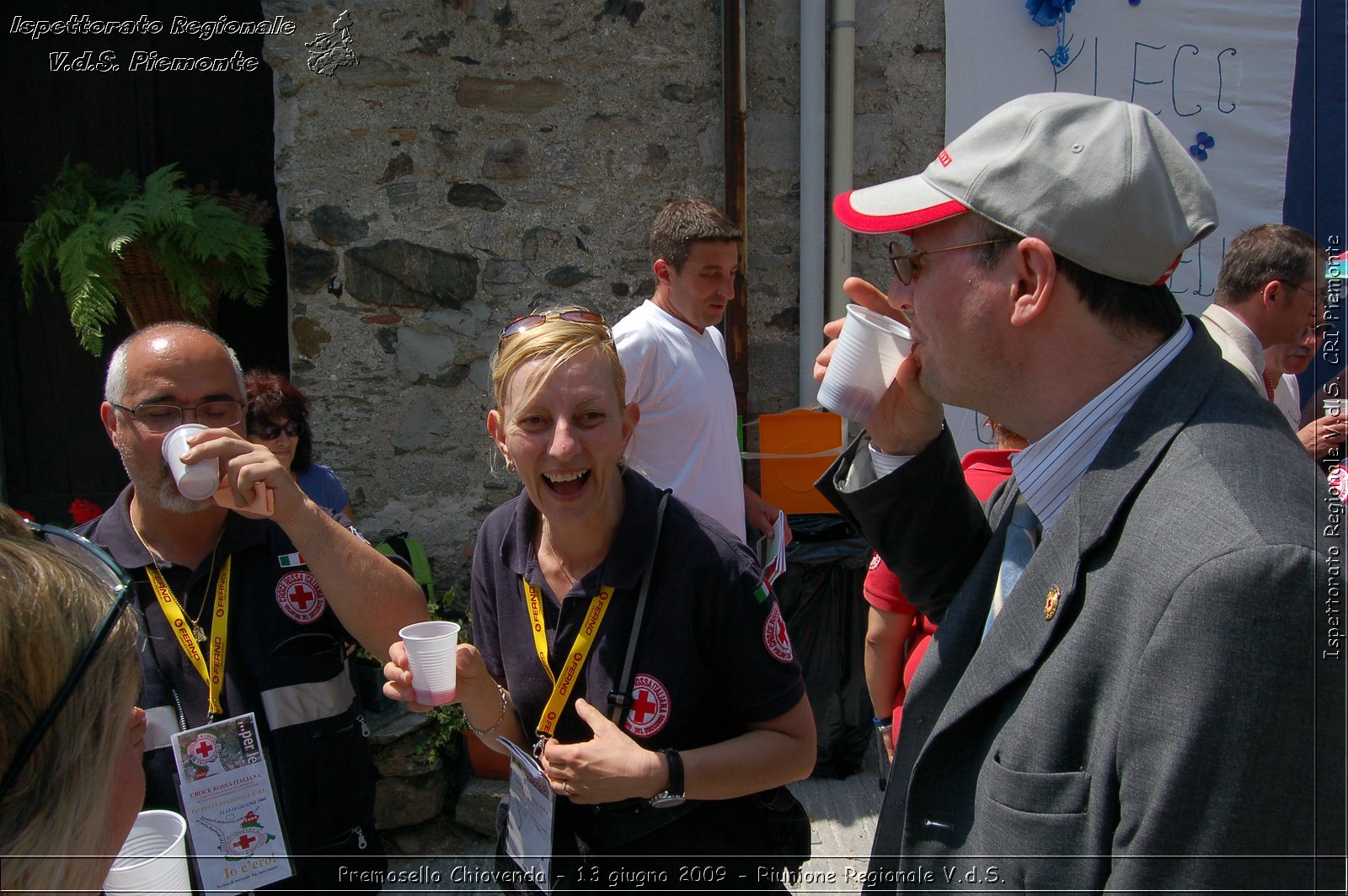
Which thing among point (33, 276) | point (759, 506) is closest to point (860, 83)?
point (759, 506)

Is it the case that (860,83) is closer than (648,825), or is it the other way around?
(648,825)

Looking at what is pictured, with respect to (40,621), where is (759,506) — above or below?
below

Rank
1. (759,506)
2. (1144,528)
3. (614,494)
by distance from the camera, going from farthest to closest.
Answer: (759,506) < (614,494) < (1144,528)

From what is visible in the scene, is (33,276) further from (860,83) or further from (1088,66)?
(1088,66)

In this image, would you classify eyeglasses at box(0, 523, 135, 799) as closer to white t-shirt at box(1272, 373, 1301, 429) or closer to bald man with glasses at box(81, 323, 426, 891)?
bald man with glasses at box(81, 323, 426, 891)

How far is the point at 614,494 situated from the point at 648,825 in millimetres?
619

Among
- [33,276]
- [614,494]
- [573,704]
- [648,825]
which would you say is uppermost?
[33,276]

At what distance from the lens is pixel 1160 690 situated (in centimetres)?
88

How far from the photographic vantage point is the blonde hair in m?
1.70

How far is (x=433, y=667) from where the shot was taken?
5.24ft

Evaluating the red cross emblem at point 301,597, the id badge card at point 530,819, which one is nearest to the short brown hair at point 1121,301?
the id badge card at point 530,819

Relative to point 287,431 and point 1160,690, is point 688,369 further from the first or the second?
point 1160,690

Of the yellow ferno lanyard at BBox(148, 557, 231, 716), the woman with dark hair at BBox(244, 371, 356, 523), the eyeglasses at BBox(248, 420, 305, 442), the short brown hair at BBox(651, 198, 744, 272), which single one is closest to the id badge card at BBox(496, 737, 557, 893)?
the yellow ferno lanyard at BBox(148, 557, 231, 716)

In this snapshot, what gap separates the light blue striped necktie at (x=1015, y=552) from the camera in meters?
1.27
